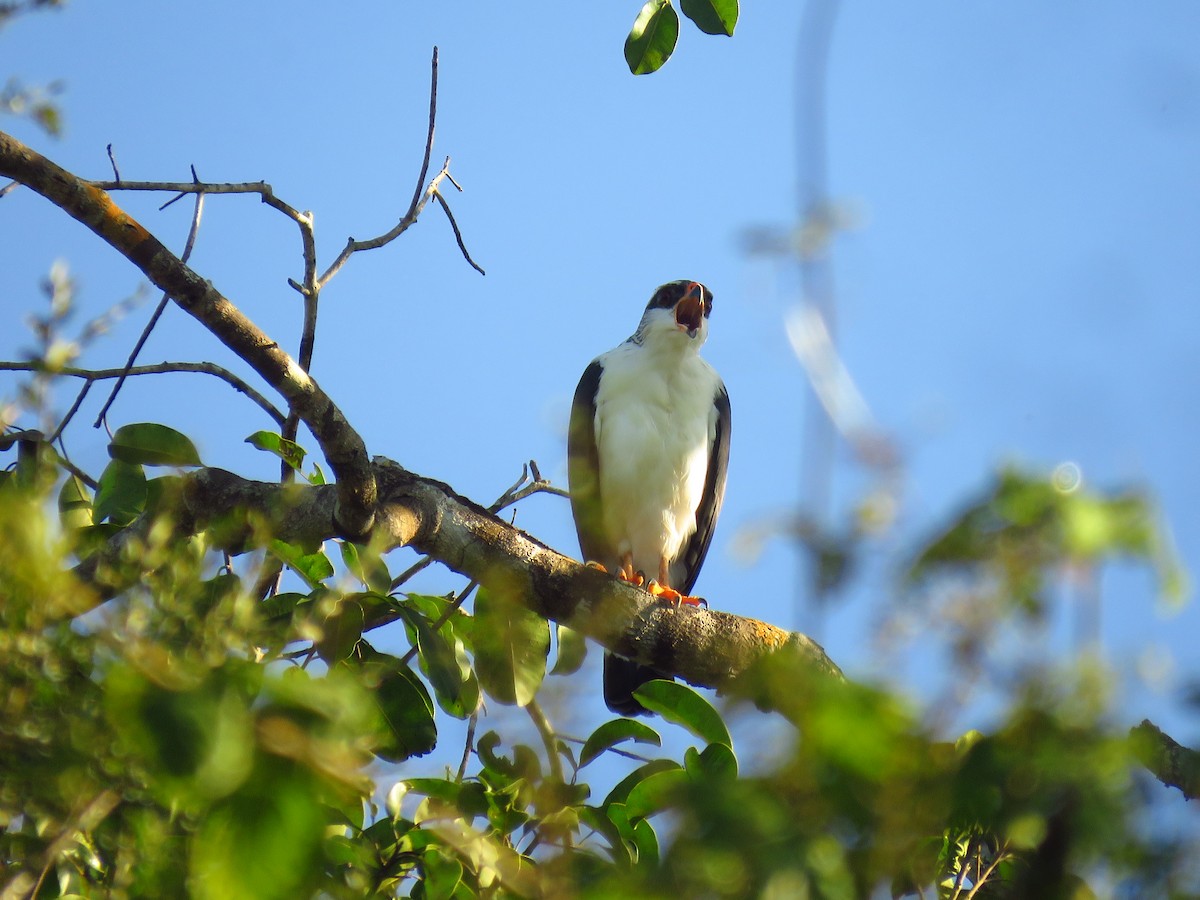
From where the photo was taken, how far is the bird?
16.4 ft

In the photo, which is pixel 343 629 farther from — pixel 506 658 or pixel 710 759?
pixel 710 759

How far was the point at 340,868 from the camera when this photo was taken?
1657 millimetres

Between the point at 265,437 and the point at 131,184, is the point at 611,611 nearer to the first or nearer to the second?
the point at 265,437

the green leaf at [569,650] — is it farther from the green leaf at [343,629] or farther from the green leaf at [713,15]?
the green leaf at [713,15]

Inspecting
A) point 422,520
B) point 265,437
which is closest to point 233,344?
point 265,437

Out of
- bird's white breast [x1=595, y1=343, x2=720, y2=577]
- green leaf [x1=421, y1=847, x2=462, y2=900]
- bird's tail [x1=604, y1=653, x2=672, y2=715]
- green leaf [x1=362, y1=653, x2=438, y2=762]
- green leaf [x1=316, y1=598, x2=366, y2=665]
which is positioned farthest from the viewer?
bird's white breast [x1=595, y1=343, x2=720, y2=577]

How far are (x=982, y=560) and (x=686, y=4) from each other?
1.98 metres

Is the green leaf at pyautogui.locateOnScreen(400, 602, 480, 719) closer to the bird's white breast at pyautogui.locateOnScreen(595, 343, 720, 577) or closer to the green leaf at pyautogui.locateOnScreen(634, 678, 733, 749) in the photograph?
the green leaf at pyautogui.locateOnScreen(634, 678, 733, 749)

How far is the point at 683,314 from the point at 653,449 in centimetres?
75

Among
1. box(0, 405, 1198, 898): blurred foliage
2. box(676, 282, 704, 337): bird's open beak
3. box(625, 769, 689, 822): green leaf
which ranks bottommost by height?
box(0, 405, 1198, 898): blurred foliage

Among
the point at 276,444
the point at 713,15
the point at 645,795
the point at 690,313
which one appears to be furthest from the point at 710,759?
the point at 690,313

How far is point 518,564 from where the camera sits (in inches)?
118

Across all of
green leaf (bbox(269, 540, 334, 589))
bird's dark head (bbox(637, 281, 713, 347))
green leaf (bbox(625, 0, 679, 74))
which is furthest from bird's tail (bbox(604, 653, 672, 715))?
green leaf (bbox(625, 0, 679, 74))

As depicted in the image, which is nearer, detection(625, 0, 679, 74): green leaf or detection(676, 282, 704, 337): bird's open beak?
detection(625, 0, 679, 74): green leaf
